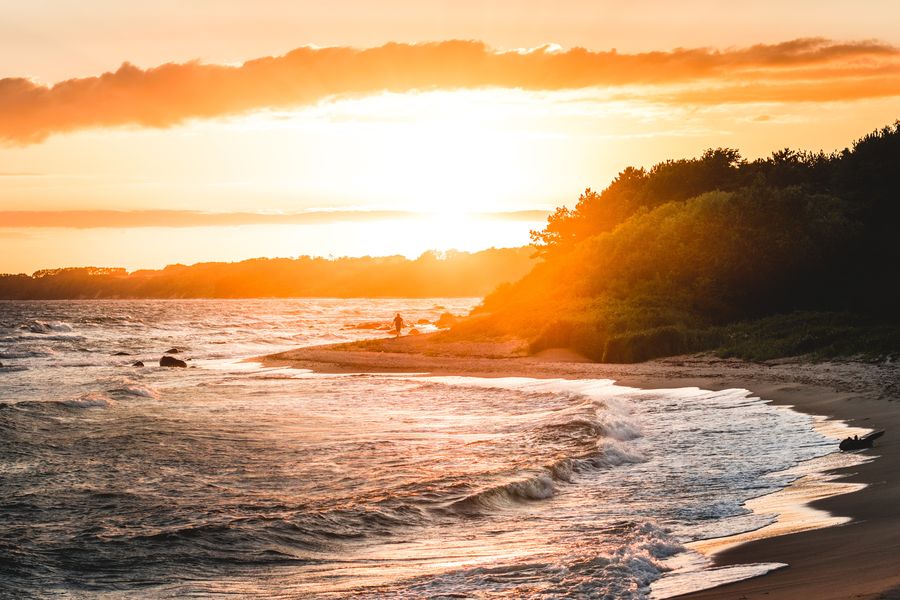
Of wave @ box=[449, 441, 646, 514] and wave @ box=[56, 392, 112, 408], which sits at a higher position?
wave @ box=[449, 441, 646, 514]

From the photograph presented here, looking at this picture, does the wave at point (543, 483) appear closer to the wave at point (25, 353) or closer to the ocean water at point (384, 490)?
the ocean water at point (384, 490)

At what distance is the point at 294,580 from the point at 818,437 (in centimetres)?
1060

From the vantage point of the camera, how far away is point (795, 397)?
21094 mm

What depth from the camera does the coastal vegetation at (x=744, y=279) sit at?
115 feet

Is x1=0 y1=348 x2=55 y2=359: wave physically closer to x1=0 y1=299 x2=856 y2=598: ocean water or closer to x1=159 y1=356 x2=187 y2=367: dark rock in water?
x1=159 y1=356 x2=187 y2=367: dark rock in water

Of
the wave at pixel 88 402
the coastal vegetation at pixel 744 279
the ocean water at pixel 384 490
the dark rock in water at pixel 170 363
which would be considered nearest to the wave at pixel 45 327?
the dark rock in water at pixel 170 363

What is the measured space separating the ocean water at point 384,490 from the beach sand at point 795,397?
990mm

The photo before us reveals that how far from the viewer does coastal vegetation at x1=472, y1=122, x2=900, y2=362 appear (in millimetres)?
35156

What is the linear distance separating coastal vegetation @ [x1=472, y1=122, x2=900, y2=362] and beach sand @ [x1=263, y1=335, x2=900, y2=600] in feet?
6.55

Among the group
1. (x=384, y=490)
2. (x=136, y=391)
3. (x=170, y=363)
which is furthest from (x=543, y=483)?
(x=170, y=363)

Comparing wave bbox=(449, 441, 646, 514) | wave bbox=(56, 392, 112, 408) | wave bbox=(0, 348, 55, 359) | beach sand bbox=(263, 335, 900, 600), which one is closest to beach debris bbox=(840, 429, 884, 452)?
beach sand bbox=(263, 335, 900, 600)

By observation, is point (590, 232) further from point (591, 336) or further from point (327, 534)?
point (327, 534)

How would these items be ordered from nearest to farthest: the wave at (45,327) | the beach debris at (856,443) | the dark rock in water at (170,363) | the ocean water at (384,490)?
the ocean water at (384,490), the beach debris at (856,443), the dark rock in water at (170,363), the wave at (45,327)

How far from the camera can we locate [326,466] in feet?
49.7
